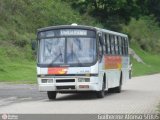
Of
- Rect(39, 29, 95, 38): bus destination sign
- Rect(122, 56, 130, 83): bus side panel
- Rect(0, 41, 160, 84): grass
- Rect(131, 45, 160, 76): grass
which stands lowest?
Rect(131, 45, 160, 76): grass

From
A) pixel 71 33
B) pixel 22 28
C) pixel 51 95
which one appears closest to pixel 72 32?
pixel 71 33

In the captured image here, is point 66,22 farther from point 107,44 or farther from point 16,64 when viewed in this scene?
point 107,44

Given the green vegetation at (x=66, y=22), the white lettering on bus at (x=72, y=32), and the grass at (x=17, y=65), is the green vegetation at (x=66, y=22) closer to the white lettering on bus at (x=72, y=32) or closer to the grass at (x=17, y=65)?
the grass at (x=17, y=65)

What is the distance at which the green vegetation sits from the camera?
159 feet

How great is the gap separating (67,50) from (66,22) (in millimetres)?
33429

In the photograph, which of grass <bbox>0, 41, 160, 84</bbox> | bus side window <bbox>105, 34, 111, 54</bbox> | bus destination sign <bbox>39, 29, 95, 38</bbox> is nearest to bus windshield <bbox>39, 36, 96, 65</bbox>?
bus destination sign <bbox>39, 29, 95, 38</bbox>

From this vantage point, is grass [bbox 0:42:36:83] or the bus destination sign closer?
the bus destination sign

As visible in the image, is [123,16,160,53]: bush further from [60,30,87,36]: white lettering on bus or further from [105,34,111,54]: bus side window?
[60,30,87,36]: white lettering on bus

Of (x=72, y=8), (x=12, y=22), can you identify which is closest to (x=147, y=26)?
(x=72, y=8)

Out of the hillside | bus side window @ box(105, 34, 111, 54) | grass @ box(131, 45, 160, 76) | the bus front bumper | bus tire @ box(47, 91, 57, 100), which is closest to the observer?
the bus front bumper

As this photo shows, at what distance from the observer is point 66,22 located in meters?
61.0

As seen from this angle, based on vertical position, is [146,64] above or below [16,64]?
below

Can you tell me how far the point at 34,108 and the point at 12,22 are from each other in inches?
1297

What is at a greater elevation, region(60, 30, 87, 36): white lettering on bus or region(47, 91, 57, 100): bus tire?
region(60, 30, 87, 36): white lettering on bus
